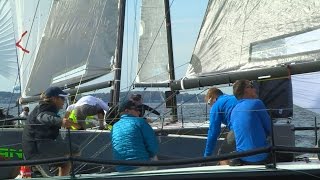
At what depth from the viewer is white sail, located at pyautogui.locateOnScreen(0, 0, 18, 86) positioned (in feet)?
63.3

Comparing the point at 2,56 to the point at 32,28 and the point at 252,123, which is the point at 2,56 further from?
the point at 252,123

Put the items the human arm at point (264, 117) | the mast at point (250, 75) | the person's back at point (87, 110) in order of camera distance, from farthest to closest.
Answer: the person's back at point (87, 110) → the mast at point (250, 75) → the human arm at point (264, 117)

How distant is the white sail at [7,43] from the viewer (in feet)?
63.3

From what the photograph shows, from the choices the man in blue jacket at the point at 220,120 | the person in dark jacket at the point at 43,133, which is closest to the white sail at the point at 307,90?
the man in blue jacket at the point at 220,120

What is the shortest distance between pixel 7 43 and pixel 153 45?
217 inches

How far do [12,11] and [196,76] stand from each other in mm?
11646

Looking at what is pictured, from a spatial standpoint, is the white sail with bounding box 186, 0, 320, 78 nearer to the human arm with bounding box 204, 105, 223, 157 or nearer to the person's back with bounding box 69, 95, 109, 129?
the human arm with bounding box 204, 105, 223, 157

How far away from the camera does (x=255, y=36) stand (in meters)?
8.34

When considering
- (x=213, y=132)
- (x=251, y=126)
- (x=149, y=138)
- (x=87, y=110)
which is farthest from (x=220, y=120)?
(x=87, y=110)

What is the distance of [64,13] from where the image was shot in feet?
48.7

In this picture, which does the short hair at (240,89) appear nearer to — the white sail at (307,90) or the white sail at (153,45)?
the white sail at (307,90)

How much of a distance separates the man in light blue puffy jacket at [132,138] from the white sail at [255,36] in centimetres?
208

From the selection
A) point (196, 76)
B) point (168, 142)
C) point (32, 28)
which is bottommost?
point (168, 142)

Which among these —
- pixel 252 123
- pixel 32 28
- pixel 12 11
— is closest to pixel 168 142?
pixel 252 123
